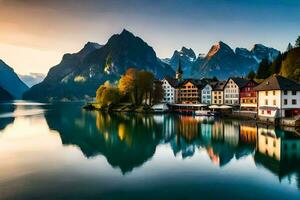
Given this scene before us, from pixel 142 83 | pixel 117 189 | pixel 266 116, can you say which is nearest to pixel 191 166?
pixel 117 189

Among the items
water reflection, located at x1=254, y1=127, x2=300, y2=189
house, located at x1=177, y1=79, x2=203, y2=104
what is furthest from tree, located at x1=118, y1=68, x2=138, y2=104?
water reflection, located at x1=254, y1=127, x2=300, y2=189

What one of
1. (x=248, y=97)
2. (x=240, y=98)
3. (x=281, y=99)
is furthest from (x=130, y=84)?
(x=281, y=99)

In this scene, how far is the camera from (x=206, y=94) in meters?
118

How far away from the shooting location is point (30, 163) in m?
31.9

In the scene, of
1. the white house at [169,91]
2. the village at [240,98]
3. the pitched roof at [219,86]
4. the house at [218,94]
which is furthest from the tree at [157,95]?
the pitched roof at [219,86]

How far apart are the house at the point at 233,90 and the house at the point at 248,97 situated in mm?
4403

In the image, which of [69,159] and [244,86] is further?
[244,86]

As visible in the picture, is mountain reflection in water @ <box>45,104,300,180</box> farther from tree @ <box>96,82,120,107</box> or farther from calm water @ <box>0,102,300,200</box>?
tree @ <box>96,82,120,107</box>

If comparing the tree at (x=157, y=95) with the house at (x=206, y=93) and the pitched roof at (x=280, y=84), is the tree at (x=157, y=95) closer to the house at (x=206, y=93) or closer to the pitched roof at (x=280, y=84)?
the house at (x=206, y=93)

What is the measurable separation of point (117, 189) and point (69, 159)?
42.8 ft

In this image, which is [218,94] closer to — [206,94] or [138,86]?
[206,94]

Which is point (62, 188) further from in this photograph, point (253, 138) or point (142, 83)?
point (142, 83)

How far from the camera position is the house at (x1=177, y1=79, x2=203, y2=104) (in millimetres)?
122625

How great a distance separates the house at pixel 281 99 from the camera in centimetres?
6344
